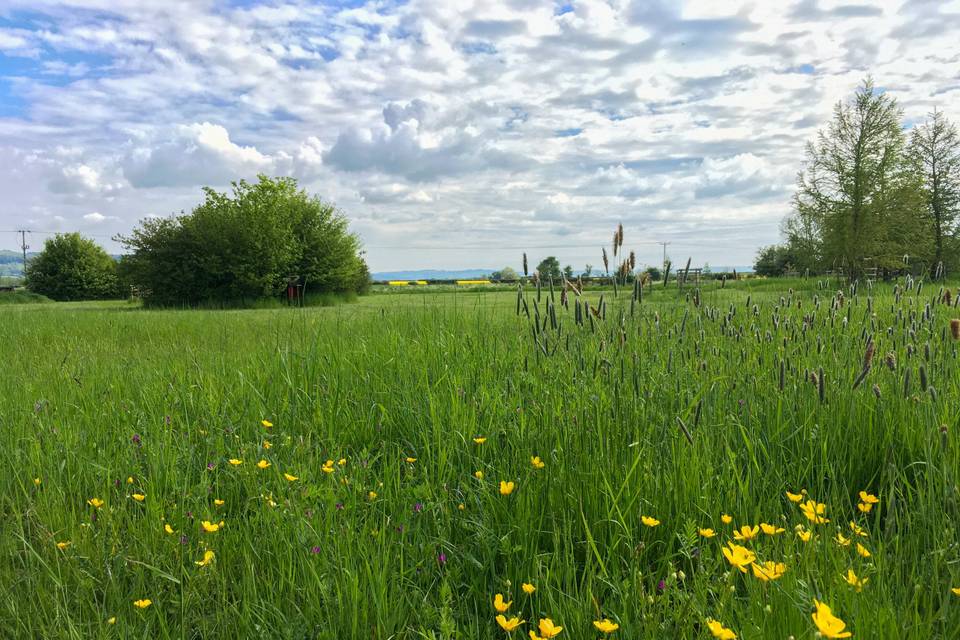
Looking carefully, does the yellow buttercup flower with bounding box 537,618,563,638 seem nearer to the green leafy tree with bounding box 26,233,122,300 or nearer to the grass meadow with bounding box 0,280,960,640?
the grass meadow with bounding box 0,280,960,640

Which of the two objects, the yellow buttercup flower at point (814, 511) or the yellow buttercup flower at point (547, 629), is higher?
the yellow buttercup flower at point (814, 511)

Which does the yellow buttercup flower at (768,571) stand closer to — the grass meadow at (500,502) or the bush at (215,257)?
the grass meadow at (500,502)

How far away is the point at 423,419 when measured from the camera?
3043 mm

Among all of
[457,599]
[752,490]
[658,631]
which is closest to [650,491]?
[752,490]

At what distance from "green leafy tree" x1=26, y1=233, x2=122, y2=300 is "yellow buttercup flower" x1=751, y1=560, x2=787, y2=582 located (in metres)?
58.9

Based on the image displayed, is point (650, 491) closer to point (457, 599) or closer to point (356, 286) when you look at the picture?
point (457, 599)

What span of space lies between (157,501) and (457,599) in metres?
1.41

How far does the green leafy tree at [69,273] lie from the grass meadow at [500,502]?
5640 centimetres

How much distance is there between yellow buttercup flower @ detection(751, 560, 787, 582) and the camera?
4.42 feet

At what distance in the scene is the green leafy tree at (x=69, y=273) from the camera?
51406mm

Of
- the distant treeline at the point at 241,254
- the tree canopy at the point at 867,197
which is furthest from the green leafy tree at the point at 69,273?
the tree canopy at the point at 867,197

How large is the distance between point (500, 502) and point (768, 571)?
932 mm

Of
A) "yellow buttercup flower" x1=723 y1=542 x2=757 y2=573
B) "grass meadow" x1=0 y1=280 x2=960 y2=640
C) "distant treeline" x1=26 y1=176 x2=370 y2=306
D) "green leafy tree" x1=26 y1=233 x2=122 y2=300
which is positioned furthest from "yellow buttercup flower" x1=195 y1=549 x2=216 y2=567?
"green leafy tree" x1=26 y1=233 x2=122 y2=300

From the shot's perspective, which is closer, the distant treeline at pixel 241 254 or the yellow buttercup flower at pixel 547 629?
the yellow buttercup flower at pixel 547 629
